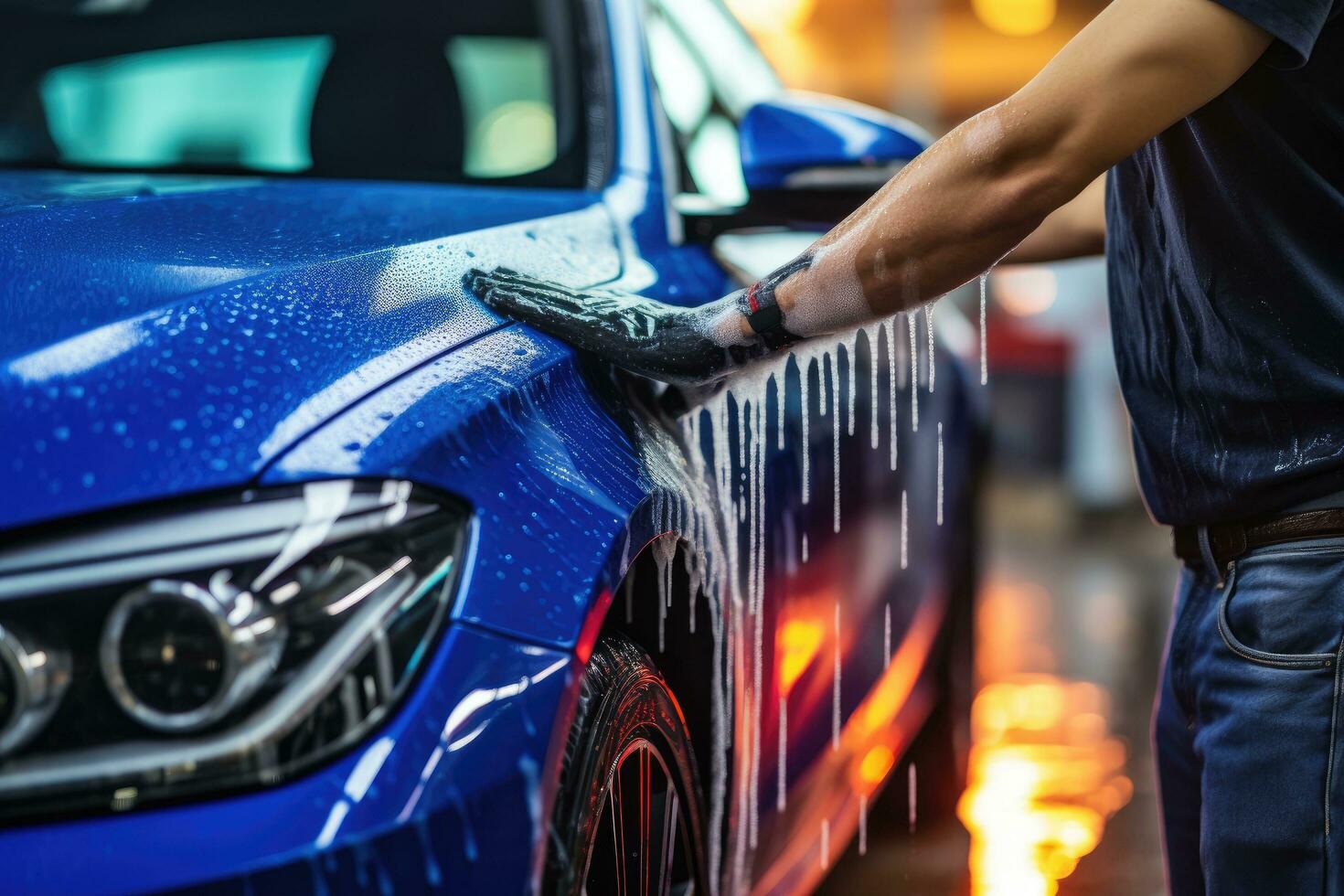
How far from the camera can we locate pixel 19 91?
2664mm

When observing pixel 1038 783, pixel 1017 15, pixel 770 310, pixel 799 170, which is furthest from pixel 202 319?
pixel 1017 15

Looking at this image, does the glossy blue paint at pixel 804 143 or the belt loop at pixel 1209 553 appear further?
the glossy blue paint at pixel 804 143

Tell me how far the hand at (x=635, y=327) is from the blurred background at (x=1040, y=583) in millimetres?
1311

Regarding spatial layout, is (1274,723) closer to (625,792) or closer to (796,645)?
(625,792)

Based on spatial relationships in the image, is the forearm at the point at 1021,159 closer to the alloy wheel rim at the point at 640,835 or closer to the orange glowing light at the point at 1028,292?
the alloy wheel rim at the point at 640,835

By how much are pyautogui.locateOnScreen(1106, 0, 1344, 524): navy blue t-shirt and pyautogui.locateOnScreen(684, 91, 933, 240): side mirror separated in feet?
2.12

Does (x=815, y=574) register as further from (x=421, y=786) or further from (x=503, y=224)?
(x=421, y=786)

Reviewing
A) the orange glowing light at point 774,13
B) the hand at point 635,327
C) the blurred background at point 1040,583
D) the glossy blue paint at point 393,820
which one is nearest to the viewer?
the glossy blue paint at point 393,820

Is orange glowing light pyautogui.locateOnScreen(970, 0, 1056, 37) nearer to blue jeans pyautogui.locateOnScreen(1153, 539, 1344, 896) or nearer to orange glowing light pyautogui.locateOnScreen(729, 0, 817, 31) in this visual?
orange glowing light pyautogui.locateOnScreen(729, 0, 817, 31)

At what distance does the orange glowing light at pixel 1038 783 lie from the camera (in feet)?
10.8

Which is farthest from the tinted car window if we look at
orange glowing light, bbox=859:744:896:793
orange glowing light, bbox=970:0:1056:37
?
orange glowing light, bbox=970:0:1056:37

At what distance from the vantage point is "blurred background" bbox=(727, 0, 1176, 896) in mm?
3328

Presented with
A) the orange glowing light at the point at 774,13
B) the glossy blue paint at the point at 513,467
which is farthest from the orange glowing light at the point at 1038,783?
the orange glowing light at the point at 774,13

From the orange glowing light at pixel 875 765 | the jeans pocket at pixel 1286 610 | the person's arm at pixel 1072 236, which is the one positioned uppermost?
the person's arm at pixel 1072 236
